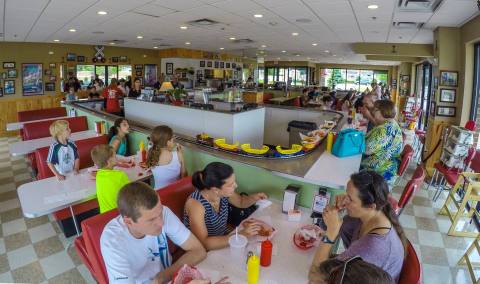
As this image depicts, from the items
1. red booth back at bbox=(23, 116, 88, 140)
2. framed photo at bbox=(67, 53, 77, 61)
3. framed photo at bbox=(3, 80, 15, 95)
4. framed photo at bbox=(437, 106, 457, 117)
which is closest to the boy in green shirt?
red booth back at bbox=(23, 116, 88, 140)

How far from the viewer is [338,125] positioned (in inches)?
182

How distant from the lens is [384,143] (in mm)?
2912

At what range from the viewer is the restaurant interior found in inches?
63.1

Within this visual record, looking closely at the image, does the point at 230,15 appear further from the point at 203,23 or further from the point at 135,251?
the point at 135,251

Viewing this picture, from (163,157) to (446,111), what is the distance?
501cm

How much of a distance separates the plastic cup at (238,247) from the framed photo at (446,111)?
5.03m

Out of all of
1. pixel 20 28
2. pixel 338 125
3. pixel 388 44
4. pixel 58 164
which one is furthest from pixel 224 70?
pixel 58 164

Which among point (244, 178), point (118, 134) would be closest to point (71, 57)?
point (118, 134)

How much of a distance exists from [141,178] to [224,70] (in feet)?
42.8

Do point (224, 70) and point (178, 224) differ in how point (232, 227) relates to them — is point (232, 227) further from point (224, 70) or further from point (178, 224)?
point (224, 70)

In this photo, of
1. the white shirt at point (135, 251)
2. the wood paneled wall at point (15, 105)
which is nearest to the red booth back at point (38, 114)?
the wood paneled wall at point (15, 105)

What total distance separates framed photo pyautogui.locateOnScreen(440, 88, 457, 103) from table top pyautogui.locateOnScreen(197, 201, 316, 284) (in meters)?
4.63

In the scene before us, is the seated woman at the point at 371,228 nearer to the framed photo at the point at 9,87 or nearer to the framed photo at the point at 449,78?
the framed photo at the point at 449,78

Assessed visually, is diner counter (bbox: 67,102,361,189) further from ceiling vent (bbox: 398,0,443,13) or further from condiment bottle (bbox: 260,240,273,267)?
ceiling vent (bbox: 398,0,443,13)
